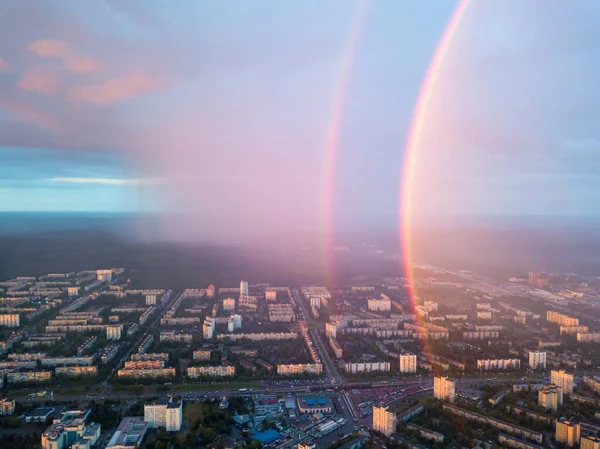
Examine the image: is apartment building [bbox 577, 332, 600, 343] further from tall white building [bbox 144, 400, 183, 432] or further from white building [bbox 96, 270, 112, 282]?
white building [bbox 96, 270, 112, 282]

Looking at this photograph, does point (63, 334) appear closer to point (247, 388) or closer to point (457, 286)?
point (247, 388)

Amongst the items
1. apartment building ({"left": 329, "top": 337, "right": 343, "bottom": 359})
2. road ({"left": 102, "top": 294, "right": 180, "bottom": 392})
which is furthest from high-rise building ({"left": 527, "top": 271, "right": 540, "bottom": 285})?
road ({"left": 102, "top": 294, "right": 180, "bottom": 392})

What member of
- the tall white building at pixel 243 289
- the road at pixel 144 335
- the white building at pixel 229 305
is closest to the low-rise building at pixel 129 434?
the road at pixel 144 335

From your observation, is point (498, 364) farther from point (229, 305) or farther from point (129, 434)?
point (229, 305)

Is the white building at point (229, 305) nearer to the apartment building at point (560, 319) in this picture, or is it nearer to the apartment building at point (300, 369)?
the apartment building at point (300, 369)

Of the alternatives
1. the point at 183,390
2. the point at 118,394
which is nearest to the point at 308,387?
the point at 183,390

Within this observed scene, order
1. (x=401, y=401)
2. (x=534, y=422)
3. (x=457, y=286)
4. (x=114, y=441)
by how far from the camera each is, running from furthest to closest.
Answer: (x=457, y=286)
(x=401, y=401)
(x=534, y=422)
(x=114, y=441)
